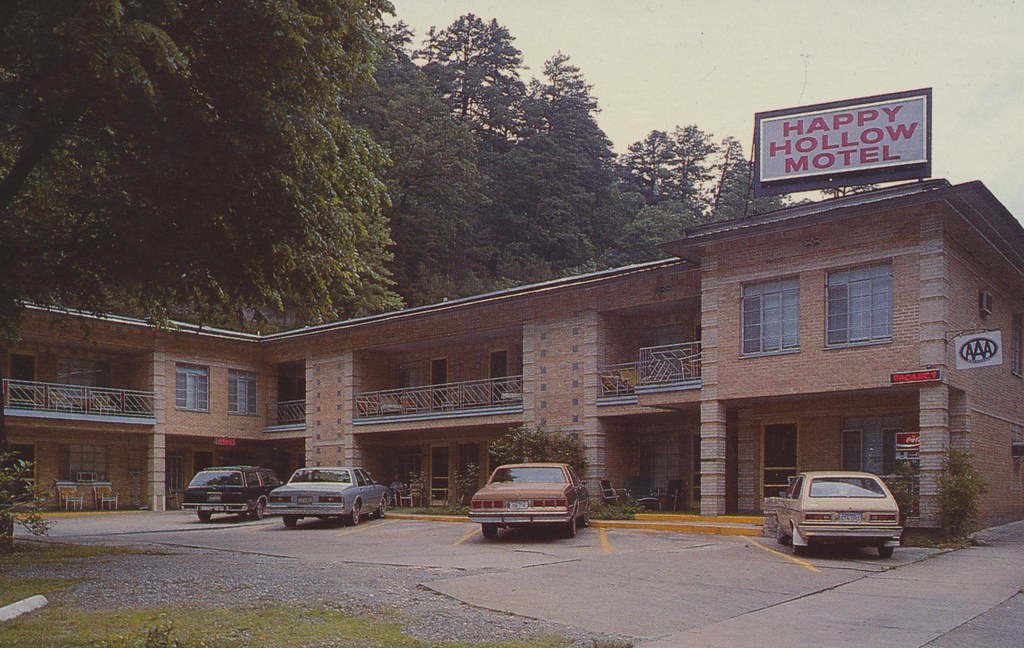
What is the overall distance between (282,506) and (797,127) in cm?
1562

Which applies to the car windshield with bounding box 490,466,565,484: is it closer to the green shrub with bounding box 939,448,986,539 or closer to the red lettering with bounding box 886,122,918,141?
the green shrub with bounding box 939,448,986,539

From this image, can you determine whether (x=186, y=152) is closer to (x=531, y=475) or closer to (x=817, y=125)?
(x=531, y=475)

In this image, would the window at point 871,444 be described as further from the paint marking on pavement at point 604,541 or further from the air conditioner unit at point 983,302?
the paint marking on pavement at point 604,541

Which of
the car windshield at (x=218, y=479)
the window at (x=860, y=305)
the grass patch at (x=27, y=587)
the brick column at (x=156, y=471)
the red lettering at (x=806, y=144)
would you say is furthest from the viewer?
the brick column at (x=156, y=471)

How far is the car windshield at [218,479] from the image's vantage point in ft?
91.8

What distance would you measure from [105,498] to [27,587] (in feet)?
81.0

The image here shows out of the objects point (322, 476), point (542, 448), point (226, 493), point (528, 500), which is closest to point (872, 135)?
point (528, 500)

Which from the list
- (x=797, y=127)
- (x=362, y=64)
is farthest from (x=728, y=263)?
(x=362, y=64)

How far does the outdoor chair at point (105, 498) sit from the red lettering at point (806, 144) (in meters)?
26.2

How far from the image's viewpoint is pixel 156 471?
117ft

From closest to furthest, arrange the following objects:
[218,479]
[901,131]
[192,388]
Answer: [901,131] → [218,479] → [192,388]

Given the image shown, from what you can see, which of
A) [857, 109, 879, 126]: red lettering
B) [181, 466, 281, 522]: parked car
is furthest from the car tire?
[857, 109, 879, 126]: red lettering

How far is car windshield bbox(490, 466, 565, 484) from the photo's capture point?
67.6 ft

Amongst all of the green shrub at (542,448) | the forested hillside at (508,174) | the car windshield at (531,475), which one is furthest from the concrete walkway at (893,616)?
the forested hillside at (508,174)
